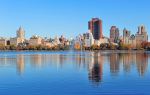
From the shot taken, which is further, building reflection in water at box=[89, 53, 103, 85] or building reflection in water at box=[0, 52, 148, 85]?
building reflection in water at box=[0, 52, 148, 85]

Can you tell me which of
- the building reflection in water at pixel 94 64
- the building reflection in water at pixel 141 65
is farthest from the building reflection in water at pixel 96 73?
the building reflection in water at pixel 141 65

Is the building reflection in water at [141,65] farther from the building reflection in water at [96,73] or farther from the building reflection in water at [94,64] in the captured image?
the building reflection in water at [96,73]

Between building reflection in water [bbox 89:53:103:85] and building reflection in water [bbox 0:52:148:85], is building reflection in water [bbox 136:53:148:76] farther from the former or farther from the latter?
building reflection in water [bbox 89:53:103:85]

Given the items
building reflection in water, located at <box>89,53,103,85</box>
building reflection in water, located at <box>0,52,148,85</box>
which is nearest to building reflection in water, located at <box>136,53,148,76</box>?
building reflection in water, located at <box>0,52,148,85</box>

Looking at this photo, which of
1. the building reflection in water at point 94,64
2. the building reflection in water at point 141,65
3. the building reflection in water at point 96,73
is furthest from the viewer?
the building reflection in water at point 141,65

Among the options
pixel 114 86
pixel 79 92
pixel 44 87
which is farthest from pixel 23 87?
pixel 114 86

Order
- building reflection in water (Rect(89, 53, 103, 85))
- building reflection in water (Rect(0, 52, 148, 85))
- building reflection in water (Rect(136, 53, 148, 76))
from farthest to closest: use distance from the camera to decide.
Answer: building reflection in water (Rect(136, 53, 148, 76)), building reflection in water (Rect(0, 52, 148, 85)), building reflection in water (Rect(89, 53, 103, 85))

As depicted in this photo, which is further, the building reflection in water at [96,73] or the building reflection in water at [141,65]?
the building reflection in water at [141,65]

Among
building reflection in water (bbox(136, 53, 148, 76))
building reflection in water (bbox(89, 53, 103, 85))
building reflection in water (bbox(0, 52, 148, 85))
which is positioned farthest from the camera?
building reflection in water (bbox(136, 53, 148, 76))

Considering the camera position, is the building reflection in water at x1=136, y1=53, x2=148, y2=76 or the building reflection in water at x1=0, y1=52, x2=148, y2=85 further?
the building reflection in water at x1=136, y1=53, x2=148, y2=76

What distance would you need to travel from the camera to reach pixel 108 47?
186 m

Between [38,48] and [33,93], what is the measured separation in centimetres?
17272

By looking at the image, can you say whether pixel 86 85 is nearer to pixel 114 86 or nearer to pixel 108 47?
pixel 114 86

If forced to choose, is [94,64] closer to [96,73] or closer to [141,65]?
[141,65]
